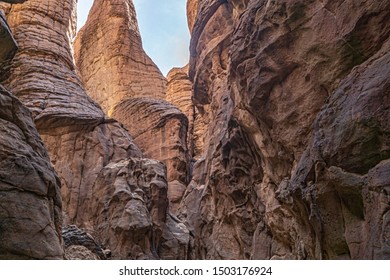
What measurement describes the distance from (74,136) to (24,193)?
52.8ft

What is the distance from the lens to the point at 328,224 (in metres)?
8.62

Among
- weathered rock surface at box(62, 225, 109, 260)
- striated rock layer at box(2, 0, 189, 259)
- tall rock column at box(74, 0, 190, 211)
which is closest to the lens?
weathered rock surface at box(62, 225, 109, 260)

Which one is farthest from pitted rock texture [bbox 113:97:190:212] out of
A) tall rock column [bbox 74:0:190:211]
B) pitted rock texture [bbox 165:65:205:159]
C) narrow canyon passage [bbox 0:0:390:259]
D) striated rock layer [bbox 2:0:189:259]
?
pitted rock texture [bbox 165:65:205:159]

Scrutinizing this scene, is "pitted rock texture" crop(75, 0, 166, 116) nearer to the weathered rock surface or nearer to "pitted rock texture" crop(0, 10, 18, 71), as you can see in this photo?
the weathered rock surface

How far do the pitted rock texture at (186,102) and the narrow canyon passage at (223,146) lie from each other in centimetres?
42

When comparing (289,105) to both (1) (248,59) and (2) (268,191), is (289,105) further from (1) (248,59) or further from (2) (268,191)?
(2) (268,191)

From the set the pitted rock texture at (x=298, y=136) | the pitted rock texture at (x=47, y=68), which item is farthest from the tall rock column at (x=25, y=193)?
the pitted rock texture at (x=47, y=68)

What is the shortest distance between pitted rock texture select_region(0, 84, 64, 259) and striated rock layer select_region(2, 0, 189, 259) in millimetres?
10379

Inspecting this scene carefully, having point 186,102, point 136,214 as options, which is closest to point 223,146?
point 136,214

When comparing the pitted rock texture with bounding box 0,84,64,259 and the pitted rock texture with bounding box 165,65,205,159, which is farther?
the pitted rock texture with bounding box 165,65,205,159

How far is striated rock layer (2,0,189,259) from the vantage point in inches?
783

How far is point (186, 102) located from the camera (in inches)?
1617

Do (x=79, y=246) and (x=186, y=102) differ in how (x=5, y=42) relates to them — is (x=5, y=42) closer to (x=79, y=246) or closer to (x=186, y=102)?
(x=79, y=246)

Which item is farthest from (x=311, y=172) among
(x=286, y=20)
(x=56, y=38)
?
(x=56, y=38)
